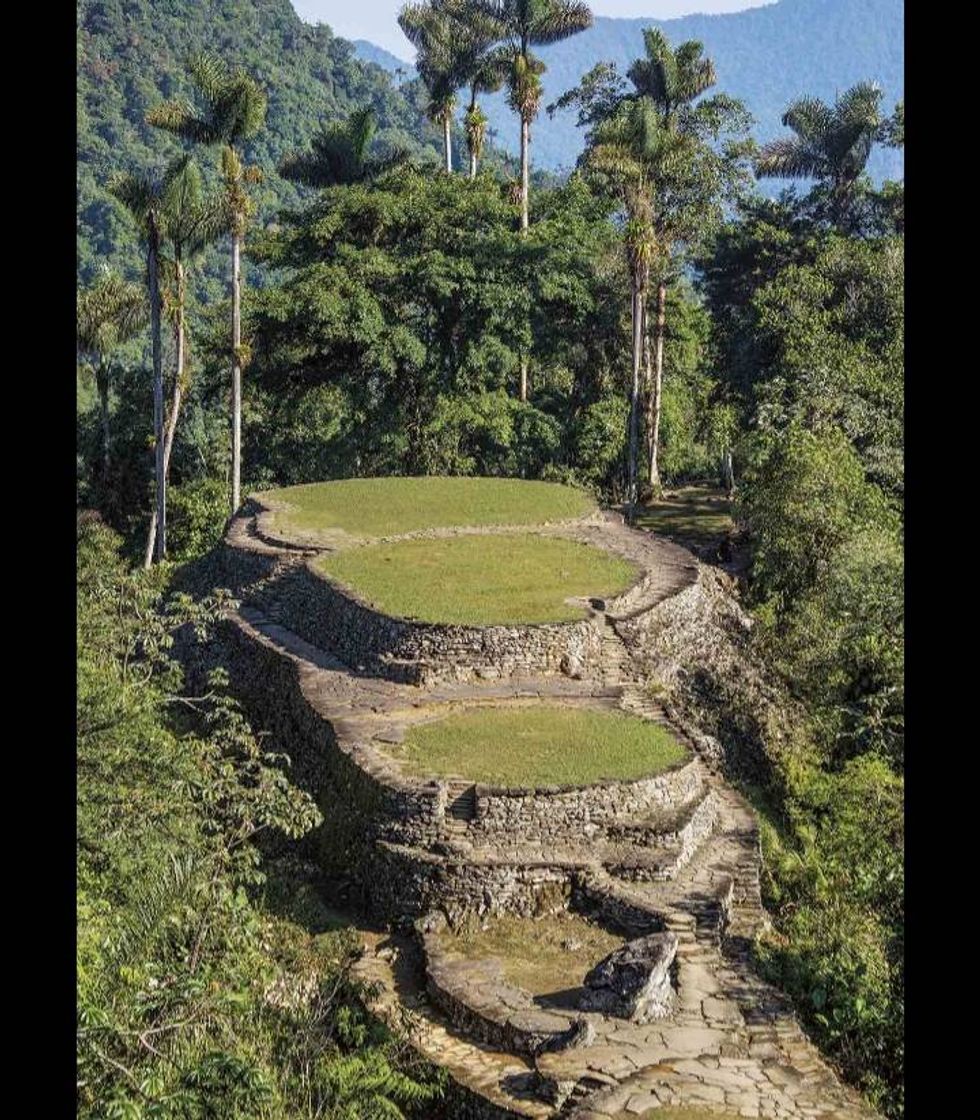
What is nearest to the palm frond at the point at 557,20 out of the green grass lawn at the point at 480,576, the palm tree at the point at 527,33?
the palm tree at the point at 527,33

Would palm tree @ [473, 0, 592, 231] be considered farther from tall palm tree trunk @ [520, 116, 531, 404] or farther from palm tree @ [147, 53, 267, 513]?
palm tree @ [147, 53, 267, 513]

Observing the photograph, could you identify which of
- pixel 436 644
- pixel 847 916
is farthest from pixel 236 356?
A: pixel 847 916

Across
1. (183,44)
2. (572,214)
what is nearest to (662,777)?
(572,214)

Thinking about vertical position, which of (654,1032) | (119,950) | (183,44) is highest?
(183,44)

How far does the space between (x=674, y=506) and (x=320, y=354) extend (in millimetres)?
8875

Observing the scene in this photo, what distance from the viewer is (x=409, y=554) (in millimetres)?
21797

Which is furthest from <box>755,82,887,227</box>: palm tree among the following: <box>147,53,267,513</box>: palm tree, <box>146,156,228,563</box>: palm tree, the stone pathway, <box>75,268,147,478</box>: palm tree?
the stone pathway

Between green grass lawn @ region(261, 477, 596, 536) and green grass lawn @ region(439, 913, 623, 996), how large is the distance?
10.5 m

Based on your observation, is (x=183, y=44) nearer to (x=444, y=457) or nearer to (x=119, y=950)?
(x=444, y=457)

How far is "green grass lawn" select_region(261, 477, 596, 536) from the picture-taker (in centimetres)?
2397

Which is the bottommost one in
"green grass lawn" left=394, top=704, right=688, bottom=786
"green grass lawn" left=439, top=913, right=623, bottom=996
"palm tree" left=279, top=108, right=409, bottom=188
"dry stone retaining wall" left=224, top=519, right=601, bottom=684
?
"green grass lawn" left=439, top=913, right=623, bottom=996

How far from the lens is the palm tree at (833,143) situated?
3981cm

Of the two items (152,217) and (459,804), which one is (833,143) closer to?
(152,217)

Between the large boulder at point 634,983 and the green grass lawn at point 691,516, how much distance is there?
1716cm
